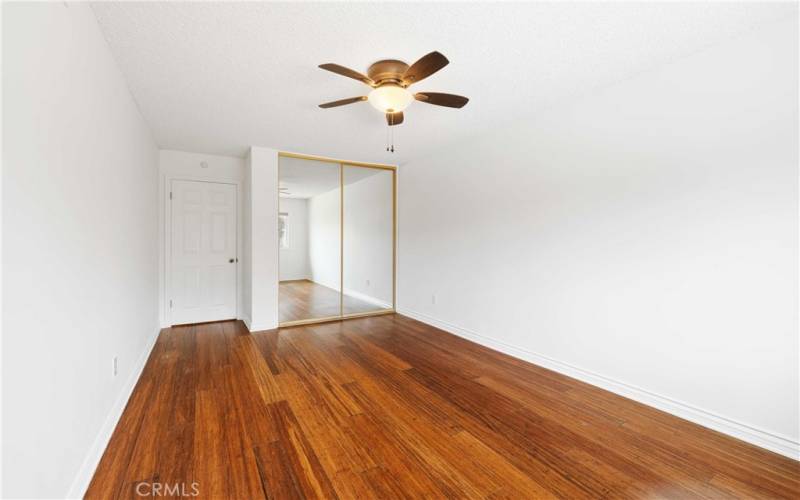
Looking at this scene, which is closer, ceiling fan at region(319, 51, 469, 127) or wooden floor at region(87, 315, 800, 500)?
wooden floor at region(87, 315, 800, 500)

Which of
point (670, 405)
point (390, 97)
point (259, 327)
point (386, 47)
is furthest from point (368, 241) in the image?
point (670, 405)

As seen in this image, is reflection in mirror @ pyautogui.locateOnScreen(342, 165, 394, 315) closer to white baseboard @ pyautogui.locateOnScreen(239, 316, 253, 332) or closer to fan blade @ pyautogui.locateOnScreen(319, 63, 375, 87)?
white baseboard @ pyautogui.locateOnScreen(239, 316, 253, 332)

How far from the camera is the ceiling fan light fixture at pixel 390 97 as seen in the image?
2209 mm

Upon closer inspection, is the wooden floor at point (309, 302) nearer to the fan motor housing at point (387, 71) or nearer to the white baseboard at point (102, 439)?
the white baseboard at point (102, 439)

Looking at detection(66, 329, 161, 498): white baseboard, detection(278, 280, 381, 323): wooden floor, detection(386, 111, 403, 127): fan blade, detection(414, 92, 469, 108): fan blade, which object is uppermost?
detection(414, 92, 469, 108): fan blade

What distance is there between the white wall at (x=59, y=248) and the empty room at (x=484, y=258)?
0.02 m

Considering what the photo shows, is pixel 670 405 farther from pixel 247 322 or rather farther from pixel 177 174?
pixel 177 174

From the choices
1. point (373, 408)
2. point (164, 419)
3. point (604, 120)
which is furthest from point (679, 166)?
point (164, 419)

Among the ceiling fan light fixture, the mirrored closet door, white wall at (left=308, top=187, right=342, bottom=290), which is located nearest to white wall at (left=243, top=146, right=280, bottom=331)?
the mirrored closet door

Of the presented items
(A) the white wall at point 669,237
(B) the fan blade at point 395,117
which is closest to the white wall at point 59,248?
(B) the fan blade at point 395,117

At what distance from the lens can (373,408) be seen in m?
2.31

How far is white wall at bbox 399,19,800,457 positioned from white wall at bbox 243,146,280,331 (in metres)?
2.65

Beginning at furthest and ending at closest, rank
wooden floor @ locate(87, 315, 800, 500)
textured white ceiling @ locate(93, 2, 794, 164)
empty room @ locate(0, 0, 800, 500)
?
textured white ceiling @ locate(93, 2, 794, 164)
wooden floor @ locate(87, 315, 800, 500)
empty room @ locate(0, 0, 800, 500)

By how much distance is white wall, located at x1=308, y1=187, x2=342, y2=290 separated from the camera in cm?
493
